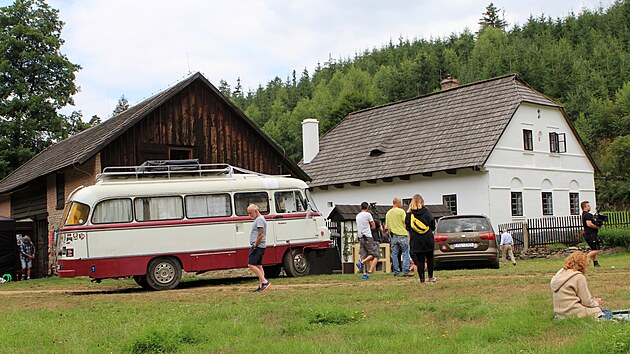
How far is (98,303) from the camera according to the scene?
1471 centimetres

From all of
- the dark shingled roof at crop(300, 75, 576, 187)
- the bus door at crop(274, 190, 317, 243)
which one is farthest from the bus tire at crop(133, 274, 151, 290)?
the dark shingled roof at crop(300, 75, 576, 187)

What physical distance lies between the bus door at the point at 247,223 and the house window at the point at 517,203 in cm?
2004

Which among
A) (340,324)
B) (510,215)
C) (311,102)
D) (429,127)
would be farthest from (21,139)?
(311,102)

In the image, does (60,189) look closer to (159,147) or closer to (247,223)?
(159,147)

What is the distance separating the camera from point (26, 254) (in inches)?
1099

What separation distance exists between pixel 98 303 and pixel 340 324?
6.59m

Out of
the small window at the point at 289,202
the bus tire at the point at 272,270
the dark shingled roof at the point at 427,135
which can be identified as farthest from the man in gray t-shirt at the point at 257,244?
the dark shingled roof at the point at 427,135

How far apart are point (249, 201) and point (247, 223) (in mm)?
586

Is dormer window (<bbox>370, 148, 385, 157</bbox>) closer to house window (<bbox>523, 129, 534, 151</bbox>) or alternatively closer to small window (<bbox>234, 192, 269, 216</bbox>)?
house window (<bbox>523, 129, 534, 151</bbox>)

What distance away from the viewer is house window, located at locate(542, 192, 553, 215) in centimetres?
3897

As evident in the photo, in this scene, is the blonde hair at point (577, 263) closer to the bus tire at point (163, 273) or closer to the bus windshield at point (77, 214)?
the bus tire at point (163, 273)

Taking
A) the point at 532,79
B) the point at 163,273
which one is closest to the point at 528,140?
the point at 163,273

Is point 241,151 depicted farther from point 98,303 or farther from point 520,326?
point 520,326

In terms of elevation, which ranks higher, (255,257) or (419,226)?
(419,226)
